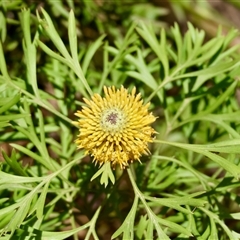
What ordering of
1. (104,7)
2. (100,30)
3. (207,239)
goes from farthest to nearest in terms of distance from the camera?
1. (104,7)
2. (100,30)
3. (207,239)

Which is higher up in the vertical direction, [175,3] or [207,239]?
[175,3]

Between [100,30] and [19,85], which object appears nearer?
[19,85]

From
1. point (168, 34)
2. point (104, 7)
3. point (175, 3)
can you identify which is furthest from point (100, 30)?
point (175, 3)

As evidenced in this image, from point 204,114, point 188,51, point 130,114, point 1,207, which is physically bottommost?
point 1,207

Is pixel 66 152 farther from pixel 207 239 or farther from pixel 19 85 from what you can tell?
pixel 207 239
